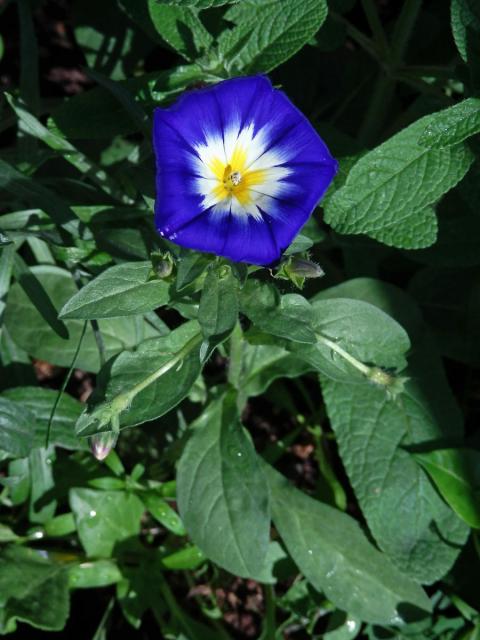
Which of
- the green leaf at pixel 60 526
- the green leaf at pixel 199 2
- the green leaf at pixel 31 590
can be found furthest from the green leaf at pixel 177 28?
the green leaf at pixel 31 590

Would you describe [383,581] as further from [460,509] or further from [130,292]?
[130,292]

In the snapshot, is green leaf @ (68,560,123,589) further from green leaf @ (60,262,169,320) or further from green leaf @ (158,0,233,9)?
green leaf @ (158,0,233,9)

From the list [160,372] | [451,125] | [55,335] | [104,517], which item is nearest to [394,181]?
[451,125]

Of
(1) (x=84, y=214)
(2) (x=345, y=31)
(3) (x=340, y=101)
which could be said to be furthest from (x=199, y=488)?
(3) (x=340, y=101)

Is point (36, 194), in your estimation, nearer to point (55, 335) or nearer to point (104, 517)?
point (55, 335)

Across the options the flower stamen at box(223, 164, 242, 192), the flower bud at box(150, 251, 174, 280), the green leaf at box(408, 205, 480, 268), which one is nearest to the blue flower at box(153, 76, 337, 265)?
the flower stamen at box(223, 164, 242, 192)

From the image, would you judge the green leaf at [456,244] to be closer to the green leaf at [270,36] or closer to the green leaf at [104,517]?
the green leaf at [270,36]
